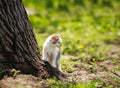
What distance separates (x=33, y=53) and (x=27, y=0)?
10323mm

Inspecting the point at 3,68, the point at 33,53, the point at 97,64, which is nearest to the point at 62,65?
the point at 97,64

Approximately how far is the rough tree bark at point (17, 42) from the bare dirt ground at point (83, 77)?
226 millimetres

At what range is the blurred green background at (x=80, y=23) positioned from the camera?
10921mm

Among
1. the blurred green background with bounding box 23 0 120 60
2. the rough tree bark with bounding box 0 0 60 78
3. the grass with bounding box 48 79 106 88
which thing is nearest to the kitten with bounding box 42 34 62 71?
the rough tree bark with bounding box 0 0 60 78

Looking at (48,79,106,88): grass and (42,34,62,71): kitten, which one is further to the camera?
(42,34,62,71): kitten

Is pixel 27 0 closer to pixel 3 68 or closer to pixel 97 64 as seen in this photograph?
pixel 97 64

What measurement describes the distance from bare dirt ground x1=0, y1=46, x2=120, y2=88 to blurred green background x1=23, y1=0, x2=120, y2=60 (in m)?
0.97

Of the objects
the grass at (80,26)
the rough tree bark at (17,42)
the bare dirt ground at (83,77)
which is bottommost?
the bare dirt ground at (83,77)

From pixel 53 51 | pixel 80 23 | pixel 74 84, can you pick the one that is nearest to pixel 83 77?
pixel 74 84

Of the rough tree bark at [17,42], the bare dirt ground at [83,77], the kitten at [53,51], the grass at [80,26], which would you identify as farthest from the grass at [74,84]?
the kitten at [53,51]

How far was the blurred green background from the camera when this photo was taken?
10.9 metres

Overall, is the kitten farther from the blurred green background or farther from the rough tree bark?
the blurred green background

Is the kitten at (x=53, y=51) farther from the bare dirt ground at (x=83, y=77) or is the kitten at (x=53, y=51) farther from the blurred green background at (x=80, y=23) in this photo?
the blurred green background at (x=80, y=23)

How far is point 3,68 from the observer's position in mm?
6281
